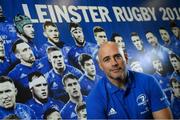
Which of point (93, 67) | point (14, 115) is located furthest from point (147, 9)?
point (14, 115)

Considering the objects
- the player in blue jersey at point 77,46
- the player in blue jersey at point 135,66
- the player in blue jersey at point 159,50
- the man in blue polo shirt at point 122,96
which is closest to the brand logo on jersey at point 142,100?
the man in blue polo shirt at point 122,96

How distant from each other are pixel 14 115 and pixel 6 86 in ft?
0.83

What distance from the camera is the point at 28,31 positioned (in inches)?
106

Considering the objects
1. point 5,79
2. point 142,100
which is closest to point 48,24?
point 5,79

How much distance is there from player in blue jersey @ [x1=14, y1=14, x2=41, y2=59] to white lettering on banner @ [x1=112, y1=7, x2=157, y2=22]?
1004 millimetres

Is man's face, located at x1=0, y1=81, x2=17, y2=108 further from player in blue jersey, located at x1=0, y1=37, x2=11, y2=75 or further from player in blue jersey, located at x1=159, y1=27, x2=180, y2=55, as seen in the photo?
player in blue jersey, located at x1=159, y1=27, x2=180, y2=55

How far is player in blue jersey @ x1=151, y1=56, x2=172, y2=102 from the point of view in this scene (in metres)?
3.25

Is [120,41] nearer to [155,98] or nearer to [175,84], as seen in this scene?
[175,84]

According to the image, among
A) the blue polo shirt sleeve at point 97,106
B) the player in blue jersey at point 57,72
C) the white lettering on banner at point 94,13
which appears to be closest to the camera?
the blue polo shirt sleeve at point 97,106

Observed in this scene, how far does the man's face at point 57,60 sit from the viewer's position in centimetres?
276

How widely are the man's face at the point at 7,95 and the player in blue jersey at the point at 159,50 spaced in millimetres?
1625

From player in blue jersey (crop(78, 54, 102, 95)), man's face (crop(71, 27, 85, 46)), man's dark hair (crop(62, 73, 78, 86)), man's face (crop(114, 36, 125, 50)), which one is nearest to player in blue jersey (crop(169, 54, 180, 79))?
man's face (crop(114, 36, 125, 50))

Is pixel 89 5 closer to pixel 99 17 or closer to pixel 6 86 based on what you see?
pixel 99 17

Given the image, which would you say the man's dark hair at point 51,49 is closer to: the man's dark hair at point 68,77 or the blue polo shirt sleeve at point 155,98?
the man's dark hair at point 68,77
